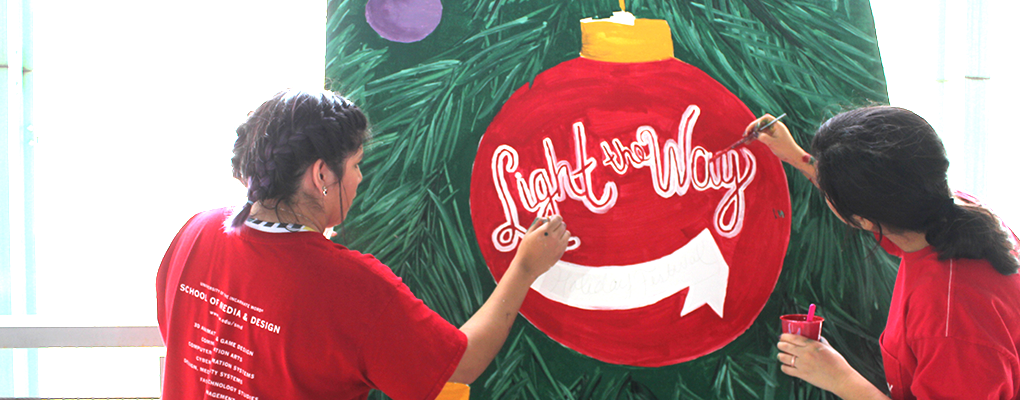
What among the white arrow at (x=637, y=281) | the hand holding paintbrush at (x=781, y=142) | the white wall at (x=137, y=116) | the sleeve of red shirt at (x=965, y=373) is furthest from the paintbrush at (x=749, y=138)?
the white wall at (x=137, y=116)

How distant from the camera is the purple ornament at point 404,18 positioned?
1306 mm

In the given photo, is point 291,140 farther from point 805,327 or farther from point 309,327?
point 805,327

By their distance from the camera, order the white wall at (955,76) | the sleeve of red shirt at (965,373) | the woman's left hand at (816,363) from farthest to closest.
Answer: the white wall at (955,76) < the woman's left hand at (816,363) < the sleeve of red shirt at (965,373)

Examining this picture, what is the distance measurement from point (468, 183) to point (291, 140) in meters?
0.48

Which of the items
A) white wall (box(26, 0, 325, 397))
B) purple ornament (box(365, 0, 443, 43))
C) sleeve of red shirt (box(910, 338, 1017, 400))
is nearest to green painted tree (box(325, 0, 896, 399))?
purple ornament (box(365, 0, 443, 43))

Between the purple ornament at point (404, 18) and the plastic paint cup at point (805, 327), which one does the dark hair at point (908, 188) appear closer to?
the plastic paint cup at point (805, 327)

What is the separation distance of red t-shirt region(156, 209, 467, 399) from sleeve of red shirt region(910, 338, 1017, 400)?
77 cm

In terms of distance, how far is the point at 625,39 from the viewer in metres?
1.32

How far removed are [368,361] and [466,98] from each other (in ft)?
2.17

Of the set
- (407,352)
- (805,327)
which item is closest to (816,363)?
(805,327)

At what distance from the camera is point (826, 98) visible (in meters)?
1.34

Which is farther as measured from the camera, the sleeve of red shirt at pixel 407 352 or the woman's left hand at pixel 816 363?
the woman's left hand at pixel 816 363

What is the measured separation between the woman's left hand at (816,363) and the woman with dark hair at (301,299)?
636mm

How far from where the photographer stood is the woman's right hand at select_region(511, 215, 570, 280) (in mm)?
1171
